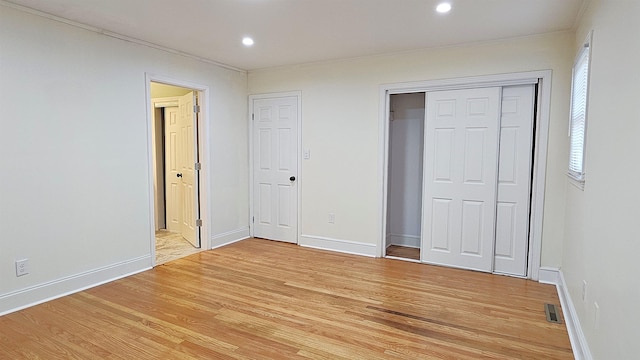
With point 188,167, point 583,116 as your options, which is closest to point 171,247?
point 188,167

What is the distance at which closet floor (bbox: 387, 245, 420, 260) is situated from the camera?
4418mm

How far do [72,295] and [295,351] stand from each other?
2191 mm

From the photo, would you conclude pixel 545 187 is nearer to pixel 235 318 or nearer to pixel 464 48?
pixel 464 48

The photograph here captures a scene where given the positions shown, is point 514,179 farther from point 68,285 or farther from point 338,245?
point 68,285

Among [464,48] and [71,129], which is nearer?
[71,129]

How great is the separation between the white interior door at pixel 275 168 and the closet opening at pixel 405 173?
1.29 metres

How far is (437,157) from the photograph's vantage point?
3.98 meters

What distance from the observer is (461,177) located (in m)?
3.88

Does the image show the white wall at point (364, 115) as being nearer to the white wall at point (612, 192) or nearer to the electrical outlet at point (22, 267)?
the white wall at point (612, 192)

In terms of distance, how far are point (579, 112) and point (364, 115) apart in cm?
213

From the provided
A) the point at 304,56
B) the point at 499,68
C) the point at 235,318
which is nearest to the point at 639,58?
the point at 499,68

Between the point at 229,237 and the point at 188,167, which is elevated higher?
the point at 188,167

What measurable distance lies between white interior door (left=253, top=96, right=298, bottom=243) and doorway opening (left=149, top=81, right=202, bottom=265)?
878 millimetres

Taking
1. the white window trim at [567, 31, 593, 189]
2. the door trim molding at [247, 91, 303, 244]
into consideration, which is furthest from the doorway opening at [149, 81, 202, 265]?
the white window trim at [567, 31, 593, 189]
